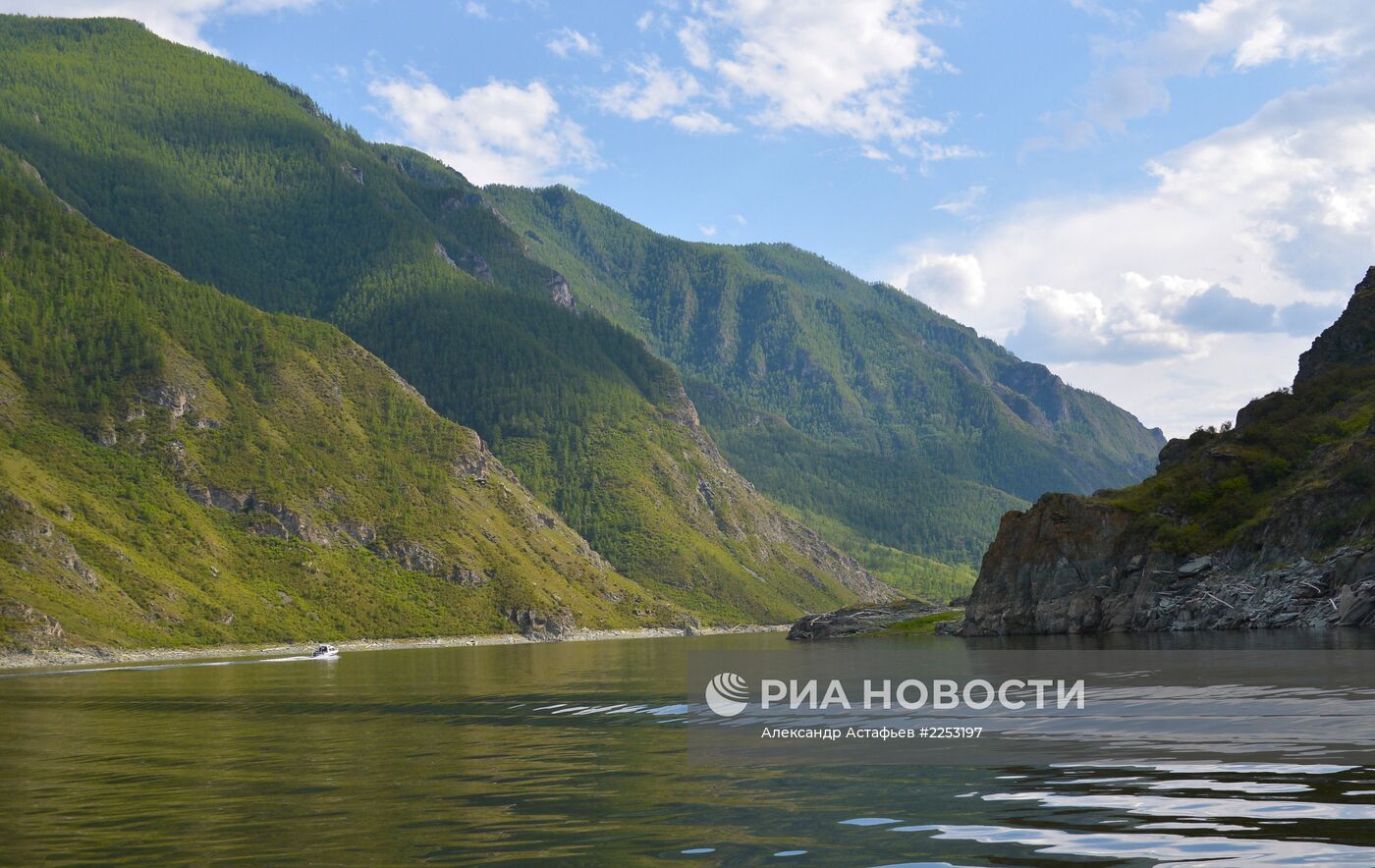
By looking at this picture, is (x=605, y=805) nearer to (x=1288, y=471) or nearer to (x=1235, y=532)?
(x=1235, y=532)

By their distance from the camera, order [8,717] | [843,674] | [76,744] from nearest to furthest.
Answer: [76,744] → [8,717] → [843,674]

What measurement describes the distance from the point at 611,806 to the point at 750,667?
7991 cm

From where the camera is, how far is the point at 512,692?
3356 inches

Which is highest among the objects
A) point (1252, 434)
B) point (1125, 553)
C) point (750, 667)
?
point (1252, 434)

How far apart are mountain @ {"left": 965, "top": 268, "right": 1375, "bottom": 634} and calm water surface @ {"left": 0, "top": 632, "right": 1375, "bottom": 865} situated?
79521mm

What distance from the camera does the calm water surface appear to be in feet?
75.4

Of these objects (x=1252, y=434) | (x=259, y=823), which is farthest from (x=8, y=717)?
(x=1252, y=434)

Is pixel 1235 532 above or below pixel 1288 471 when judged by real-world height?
below

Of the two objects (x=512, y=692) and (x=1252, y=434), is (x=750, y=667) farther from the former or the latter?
(x=1252, y=434)
